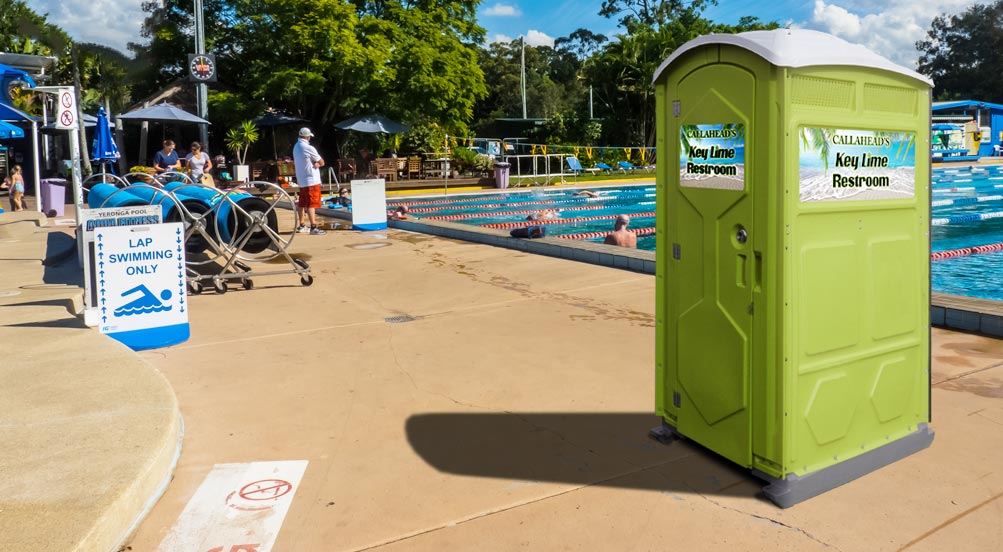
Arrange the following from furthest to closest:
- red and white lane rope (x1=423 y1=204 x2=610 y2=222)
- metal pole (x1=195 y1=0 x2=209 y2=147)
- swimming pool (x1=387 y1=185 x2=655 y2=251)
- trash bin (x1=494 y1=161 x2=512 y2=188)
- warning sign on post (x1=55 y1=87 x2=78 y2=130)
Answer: trash bin (x1=494 y1=161 x2=512 y2=188) < metal pole (x1=195 y1=0 x2=209 y2=147) < red and white lane rope (x1=423 y1=204 x2=610 y2=222) < swimming pool (x1=387 y1=185 x2=655 y2=251) < warning sign on post (x1=55 y1=87 x2=78 y2=130)

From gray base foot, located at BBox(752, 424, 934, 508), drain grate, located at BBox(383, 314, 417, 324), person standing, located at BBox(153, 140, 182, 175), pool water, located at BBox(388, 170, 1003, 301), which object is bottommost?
gray base foot, located at BBox(752, 424, 934, 508)

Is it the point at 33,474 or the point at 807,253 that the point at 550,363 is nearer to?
the point at 807,253

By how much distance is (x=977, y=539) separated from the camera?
8.56 feet

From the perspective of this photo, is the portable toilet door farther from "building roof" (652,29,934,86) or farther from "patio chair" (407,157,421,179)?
"patio chair" (407,157,421,179)

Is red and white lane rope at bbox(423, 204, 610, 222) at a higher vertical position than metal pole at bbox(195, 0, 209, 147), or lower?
lower

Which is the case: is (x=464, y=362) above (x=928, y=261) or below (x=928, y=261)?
below

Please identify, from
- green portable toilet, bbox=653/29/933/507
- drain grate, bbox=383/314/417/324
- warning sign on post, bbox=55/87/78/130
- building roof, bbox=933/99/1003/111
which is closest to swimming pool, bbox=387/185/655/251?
warning sign on post, bbox=55/87/78/130

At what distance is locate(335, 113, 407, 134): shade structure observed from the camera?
2486 cm

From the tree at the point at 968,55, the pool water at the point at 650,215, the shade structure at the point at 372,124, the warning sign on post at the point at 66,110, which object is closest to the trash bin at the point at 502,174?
the pool water at the point at 650,215

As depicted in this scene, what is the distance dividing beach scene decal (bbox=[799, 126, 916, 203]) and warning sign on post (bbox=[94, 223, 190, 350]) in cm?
436

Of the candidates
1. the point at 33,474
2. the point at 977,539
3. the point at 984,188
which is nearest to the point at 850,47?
the point at 977,539

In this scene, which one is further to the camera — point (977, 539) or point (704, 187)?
point (704, 187)

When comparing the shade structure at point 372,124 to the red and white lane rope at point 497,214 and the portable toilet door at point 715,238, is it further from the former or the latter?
the portable toilet door at point 715,238

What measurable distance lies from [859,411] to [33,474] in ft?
10.6
